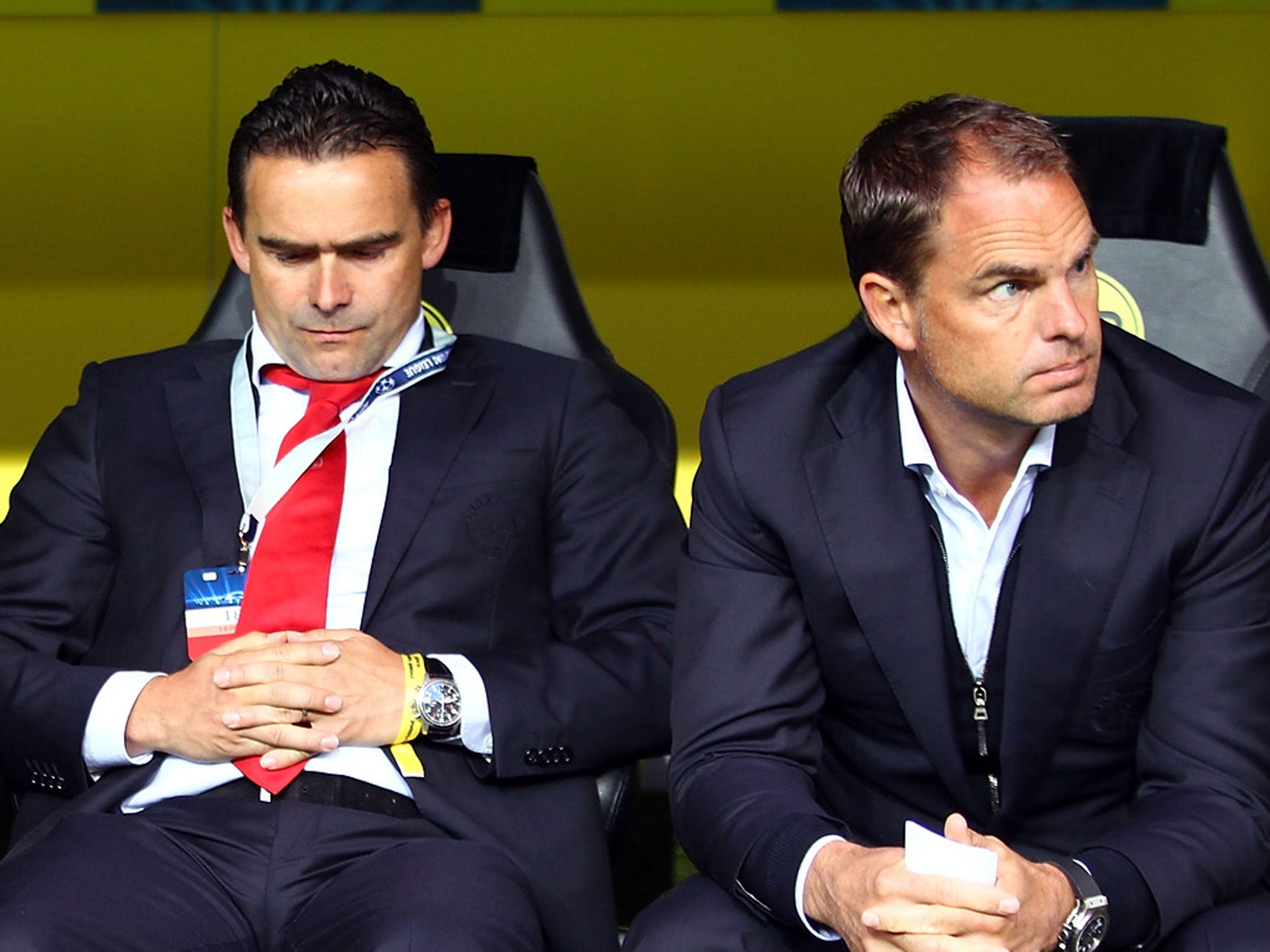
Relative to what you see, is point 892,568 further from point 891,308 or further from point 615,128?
point 615,128

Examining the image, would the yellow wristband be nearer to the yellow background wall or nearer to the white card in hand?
the white card in hand

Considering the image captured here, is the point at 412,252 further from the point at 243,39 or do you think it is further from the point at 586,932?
the point at 243,39

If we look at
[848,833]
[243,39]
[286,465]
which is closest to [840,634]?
[848,833]

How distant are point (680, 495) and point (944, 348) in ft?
5.08

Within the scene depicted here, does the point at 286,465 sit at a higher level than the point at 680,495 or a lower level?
higher

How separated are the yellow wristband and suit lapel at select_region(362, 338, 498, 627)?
0.11 meters

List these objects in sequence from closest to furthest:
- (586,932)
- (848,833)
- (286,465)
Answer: (848,833), (586,932), (286,465)

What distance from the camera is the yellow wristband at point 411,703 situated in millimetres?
2373

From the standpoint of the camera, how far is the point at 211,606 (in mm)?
2496

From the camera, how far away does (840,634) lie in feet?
7.29

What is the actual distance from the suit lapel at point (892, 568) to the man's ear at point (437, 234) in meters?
0.70

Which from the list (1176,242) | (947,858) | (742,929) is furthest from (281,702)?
(1176,242)

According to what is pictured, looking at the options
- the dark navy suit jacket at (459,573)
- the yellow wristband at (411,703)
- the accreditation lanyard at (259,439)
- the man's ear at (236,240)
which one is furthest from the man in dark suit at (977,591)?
the man's ear at (236,240)

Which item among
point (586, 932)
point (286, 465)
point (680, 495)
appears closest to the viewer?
point (586, 932)
